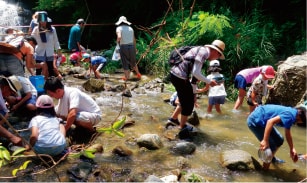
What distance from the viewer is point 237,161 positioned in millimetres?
4363

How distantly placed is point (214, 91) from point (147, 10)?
818 centimetres

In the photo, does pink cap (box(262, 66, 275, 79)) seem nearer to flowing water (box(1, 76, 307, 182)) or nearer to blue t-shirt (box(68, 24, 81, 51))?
flowing water (box(1, 76, 307, 182))

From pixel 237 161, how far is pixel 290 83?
318 centimetres

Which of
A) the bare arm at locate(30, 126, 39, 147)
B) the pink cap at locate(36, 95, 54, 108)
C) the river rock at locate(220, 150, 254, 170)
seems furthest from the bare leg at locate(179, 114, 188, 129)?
the bare arm at locate(30, 126, 39, 147)

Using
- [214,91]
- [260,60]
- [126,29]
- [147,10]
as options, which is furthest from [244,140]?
[147,10]

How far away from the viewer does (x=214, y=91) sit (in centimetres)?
657

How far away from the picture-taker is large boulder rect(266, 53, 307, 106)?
22.1ft

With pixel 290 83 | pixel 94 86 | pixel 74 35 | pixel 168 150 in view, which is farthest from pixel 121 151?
pixel 74 35

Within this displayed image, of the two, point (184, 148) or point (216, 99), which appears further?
point (216, 99)

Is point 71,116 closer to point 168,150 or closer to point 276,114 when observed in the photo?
point 168,150

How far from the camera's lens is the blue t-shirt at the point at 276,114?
153 inches

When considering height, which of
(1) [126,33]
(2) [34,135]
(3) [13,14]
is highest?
(3) [13,14]

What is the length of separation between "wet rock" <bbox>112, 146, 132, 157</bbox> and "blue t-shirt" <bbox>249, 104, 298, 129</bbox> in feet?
5.72

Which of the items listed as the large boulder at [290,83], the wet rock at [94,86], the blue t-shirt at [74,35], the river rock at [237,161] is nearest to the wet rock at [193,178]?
the river rock at [237,161]
